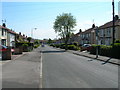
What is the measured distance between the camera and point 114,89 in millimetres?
6926

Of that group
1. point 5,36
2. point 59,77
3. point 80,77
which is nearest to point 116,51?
point 80,77

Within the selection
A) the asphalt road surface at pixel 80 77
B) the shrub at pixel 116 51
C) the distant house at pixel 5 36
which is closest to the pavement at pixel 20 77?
the asphalt road surface at pixel 80 77

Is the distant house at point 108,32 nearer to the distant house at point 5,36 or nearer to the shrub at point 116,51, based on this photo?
the shrub at point 116,51

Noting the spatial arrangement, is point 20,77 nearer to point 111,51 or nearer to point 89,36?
point 111,51

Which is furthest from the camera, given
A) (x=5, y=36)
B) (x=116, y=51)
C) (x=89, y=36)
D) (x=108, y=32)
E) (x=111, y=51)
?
(x=89, y=36)

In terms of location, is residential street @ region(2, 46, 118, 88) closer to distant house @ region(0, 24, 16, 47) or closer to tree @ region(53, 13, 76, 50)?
distant house @ region(0, 24, 16, 47)

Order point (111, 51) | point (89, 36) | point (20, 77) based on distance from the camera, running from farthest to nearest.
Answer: point (89, 36) < point (111, 51) < point (20, 77)

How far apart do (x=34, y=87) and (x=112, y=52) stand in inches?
617

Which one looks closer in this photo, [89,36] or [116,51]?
[116,51]

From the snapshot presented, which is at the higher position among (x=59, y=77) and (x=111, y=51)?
(x=111, y=51)

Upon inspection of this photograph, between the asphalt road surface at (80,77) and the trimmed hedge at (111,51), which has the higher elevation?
the trimmed hedge at (111,51)

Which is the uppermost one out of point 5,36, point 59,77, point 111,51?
point 5,36

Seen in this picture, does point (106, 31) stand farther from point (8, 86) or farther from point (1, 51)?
point (8, 86)

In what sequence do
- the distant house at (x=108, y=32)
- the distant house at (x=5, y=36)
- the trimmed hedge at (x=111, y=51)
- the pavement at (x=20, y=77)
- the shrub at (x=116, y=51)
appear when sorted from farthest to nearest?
the distant house at (x=108, y=32) → the distant house at (x=5, y=36) → the trimmed hedge at (x=111, y=51) → the shrub at (x=116, y=51) → the pavement at (x=20, y=77)
